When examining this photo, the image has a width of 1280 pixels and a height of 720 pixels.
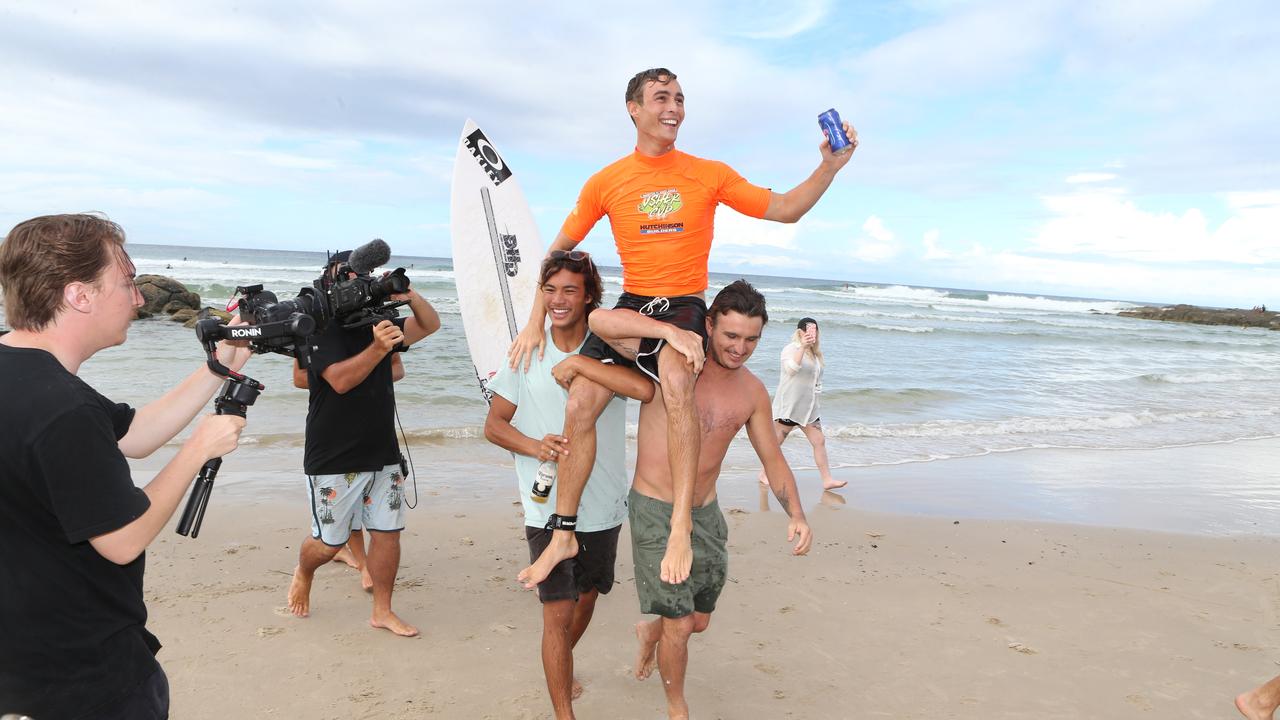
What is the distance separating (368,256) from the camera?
442 cm

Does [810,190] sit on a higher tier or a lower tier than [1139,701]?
higher

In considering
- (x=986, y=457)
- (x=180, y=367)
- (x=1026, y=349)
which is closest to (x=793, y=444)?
(x=986, y=457)

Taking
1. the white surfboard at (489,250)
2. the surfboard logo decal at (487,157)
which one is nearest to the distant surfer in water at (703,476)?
the white surfboard at (489,250)

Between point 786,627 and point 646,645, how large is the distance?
1.09 meters

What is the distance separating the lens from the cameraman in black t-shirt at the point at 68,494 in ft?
5.49

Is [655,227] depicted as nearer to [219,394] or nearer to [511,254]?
[219,394]

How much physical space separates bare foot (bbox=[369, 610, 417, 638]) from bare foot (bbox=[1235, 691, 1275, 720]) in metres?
3.94

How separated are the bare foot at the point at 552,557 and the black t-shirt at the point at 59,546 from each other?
150 centimetres

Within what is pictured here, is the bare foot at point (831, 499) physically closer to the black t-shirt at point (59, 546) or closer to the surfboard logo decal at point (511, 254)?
the surfboard logo decal at point (511, 254)

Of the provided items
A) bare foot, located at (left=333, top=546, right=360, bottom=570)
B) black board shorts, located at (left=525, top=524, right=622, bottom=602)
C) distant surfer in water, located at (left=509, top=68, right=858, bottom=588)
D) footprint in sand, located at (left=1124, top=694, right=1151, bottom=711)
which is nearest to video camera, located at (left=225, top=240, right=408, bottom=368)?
distant surfer in water, located at (left=509, top=68, right=858, bottom=588)

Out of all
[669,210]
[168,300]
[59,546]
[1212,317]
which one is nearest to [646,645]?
[669,210]

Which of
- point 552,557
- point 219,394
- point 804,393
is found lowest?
point 552,557

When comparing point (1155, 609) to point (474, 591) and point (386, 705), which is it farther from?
point (386, 705)

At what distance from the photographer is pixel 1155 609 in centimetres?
500
